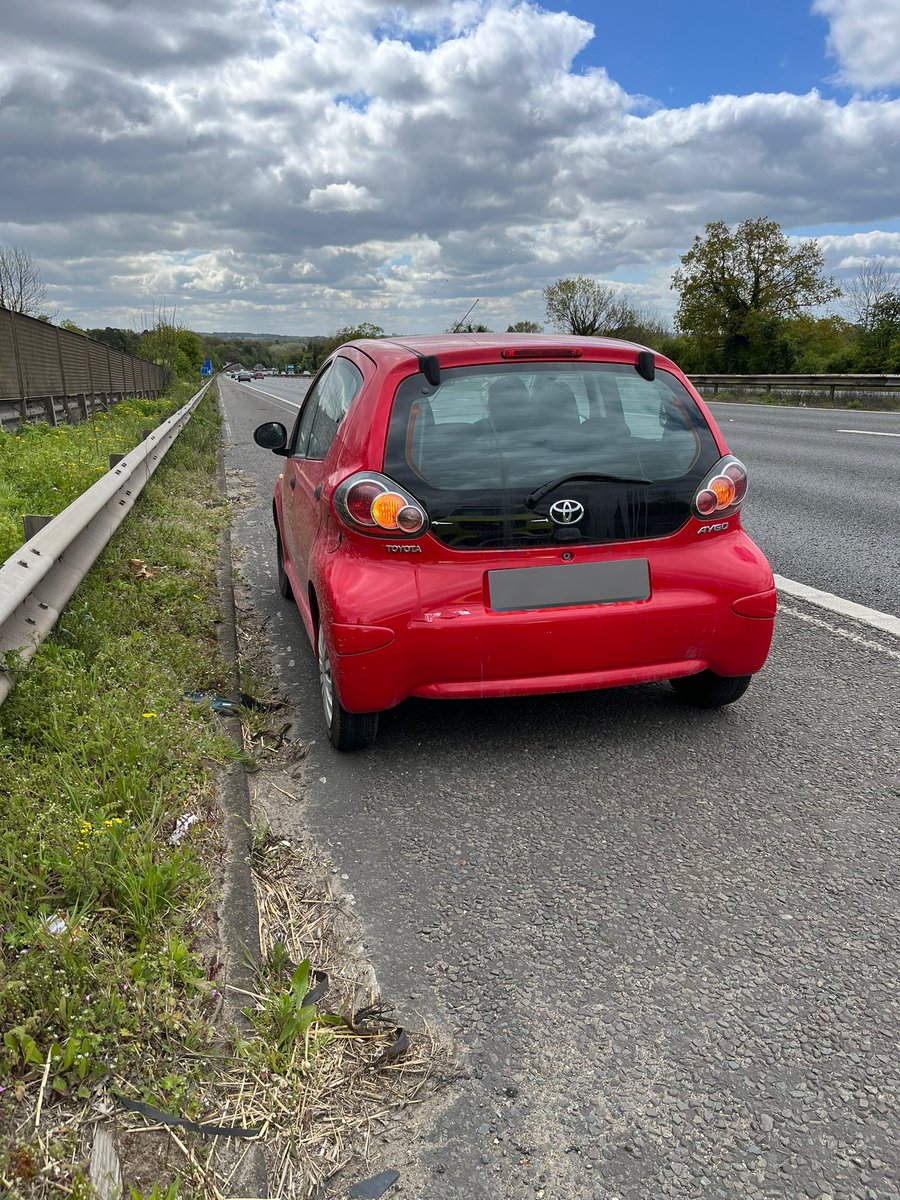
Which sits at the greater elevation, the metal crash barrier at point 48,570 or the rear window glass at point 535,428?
the rear window glass at point 535,428

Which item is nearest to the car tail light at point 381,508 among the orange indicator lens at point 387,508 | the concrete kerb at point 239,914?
the orange indicator lens at point 387,508

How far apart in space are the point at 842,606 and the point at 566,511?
108 inches

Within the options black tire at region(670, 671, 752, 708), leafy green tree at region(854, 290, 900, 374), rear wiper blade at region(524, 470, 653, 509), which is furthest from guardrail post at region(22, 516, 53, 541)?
leafy green tree at region(854, 290, 900, 374)

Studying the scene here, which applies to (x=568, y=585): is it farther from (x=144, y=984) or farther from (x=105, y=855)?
(x=144, y=984)

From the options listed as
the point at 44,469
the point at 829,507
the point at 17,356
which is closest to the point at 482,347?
the point at 44,469

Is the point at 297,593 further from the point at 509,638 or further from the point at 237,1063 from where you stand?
the point at 237,1063

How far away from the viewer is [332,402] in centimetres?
453

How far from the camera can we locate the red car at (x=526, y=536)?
134 inches

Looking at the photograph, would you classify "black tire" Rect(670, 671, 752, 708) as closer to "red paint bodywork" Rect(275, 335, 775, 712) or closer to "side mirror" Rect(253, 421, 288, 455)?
"red paint bodywork" Rect(275, 335, 775, 712)

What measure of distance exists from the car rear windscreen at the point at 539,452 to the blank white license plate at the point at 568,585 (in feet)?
0.36

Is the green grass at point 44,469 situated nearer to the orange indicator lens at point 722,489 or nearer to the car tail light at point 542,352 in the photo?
the car tail light at point 542,352

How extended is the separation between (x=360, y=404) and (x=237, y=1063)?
2.48m

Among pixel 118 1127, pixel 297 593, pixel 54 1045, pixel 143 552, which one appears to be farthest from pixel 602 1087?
pixel 143 552

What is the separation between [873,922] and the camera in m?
2.54
